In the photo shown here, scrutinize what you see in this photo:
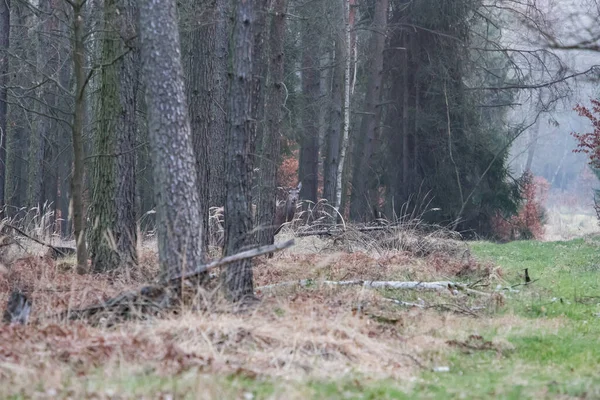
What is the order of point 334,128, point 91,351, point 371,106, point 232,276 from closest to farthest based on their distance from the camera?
point 91,351 < point 232,276 < point 371,106 < point 334,128

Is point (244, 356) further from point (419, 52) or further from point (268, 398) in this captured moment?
point (419, 52)

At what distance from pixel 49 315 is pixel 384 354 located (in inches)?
129

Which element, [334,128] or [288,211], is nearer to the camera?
[288,211]

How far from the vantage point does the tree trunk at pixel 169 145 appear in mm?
7953

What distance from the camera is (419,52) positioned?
1025 inches

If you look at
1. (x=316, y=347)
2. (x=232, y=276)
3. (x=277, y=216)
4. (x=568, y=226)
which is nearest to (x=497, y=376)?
(x=316, y=347)

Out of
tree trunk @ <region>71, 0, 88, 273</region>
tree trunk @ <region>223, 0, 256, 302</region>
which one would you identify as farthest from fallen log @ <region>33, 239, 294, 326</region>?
tree trunk @ <region>71, 0, 88, 273</region>

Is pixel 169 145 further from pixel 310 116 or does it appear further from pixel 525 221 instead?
pixel 525 221

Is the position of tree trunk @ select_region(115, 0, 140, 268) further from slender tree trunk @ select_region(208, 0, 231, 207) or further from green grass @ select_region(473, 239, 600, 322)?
slender tree trunk @ select_region(208, 0, 231, 207)

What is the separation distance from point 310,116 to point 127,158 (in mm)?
17803

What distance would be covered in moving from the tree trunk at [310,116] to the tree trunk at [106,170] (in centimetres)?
1605

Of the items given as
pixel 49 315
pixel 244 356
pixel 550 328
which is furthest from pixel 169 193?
pixel 550 328

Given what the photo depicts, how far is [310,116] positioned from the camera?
28750 mm

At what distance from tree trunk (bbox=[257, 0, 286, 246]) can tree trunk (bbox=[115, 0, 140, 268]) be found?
2547mm
